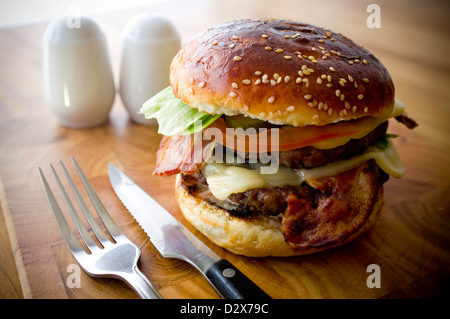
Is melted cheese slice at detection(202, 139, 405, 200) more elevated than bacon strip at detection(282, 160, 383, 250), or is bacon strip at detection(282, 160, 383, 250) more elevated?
melted cheese slice at detection(202, 139, 405, 200)

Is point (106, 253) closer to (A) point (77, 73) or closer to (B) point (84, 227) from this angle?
(B) point (84, 227)

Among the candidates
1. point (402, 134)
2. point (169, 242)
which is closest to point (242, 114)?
point (169, 242)

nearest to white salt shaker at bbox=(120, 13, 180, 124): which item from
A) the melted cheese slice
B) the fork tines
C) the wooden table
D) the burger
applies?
the wooden table

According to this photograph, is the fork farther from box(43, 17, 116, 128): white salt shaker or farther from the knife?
box(43, 17, 116, 128): white salt shaker

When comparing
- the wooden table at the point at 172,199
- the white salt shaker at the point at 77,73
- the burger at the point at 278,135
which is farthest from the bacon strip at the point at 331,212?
the white salt shaker at the point at 77,73

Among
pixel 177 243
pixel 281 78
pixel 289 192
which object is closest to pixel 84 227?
pixel 177 243
